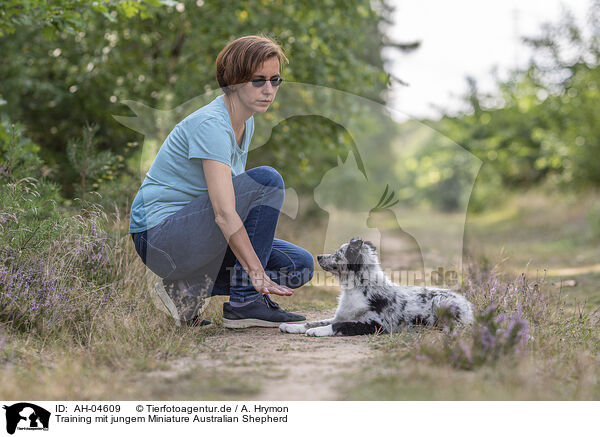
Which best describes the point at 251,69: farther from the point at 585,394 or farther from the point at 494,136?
the point at 494,136

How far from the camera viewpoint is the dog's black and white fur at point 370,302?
408 centimetres

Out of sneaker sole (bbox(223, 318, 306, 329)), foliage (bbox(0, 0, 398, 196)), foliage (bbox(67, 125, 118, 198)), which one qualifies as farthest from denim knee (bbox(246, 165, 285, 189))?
foliage (bbox(0, 0, 398, 196))

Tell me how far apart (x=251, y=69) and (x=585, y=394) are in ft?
9.45

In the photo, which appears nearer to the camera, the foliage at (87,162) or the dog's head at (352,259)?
the dog's head at (352,259)

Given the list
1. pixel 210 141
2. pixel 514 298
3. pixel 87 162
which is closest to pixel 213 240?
pixel 210 141

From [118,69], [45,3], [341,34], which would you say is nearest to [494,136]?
[341,34]

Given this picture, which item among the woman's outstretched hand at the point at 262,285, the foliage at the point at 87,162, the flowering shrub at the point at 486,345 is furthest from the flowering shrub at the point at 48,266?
the flowering shrub at the point at 486,345

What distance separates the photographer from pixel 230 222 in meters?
3.63

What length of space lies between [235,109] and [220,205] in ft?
2.53

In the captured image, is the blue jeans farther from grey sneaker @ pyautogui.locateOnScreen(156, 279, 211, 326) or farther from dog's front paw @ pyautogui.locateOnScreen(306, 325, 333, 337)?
dog's front paw @ pyautogui.locateOnScreen(306, 325, 333, 337)

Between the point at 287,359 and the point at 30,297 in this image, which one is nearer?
the point at 287,359
